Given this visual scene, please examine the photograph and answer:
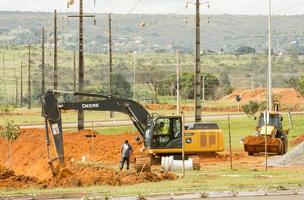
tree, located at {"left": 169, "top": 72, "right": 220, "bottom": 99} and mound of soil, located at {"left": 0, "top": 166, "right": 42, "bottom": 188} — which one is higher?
tree, located at {"left": 169, "top": 72, "right": 220, "bottom": 99}

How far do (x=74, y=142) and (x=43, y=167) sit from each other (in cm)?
1011

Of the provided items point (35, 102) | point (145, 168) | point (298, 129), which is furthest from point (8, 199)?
point (35, 102)

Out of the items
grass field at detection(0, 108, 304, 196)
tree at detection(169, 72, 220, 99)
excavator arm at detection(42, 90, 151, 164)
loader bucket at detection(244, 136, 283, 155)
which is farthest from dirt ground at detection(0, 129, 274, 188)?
tree at detection(169, 72, 220, 99)

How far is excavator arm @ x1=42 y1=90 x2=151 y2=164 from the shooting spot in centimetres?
4300

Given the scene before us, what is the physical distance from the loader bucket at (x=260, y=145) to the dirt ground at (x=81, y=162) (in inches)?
30.2

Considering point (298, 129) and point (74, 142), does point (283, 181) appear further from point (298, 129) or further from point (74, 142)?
point (298, 129)

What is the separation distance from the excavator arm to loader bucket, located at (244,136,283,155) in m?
8.38

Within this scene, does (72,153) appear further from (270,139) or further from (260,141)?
(270,139)

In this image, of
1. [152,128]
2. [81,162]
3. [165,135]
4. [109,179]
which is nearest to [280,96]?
[81,162]

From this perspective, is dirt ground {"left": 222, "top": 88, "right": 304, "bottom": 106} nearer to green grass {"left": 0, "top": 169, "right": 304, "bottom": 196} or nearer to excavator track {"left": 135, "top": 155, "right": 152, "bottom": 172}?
excavator track {"left": 135, "top": 155, "right": 152, "bottom": 172}

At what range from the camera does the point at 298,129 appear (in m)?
77.9

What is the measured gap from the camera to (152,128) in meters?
46.3

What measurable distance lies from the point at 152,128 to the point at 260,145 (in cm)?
968

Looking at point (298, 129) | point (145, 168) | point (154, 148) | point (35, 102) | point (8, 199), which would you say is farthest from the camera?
point (35, 102)
